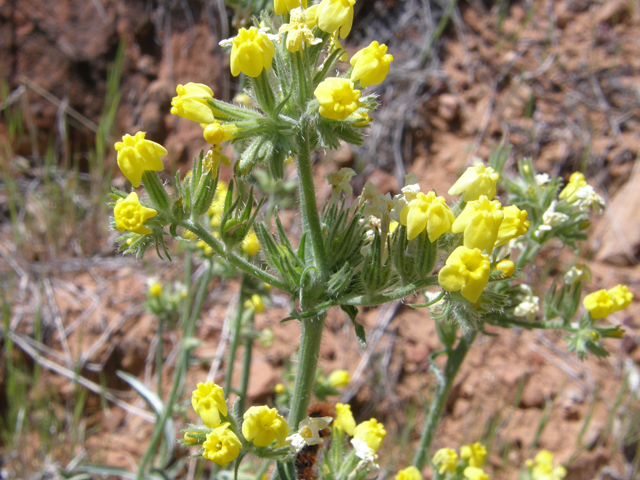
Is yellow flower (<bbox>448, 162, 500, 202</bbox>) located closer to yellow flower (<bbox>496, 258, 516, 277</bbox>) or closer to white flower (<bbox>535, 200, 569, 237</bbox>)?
yellow flower (<bbox>496, 258, 516, 277</bbox>)

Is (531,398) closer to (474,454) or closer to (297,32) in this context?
(474,454)

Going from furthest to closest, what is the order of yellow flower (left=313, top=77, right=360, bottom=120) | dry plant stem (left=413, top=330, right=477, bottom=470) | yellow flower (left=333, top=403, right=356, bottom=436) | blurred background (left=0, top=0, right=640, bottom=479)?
blurred background (left=0, top=0, right=640, bottom=479)
dry plant stem (left=413, top=330, right=477, bottom=470)
yellow flower (left=333, top=403, right=356, bottom=436)
yellow flower (left=313, top=77, right=360, bottom=120)

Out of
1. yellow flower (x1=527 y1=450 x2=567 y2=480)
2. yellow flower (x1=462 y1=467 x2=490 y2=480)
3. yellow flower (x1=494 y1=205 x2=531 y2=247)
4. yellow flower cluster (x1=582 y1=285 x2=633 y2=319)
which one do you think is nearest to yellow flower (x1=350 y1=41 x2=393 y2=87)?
yellow flower (x1=494 y1=205 x2=531 y2=247)

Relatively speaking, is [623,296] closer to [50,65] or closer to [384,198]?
[384,198]

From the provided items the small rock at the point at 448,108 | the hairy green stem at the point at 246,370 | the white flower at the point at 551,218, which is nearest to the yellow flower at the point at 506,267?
the white flower at the point at 551,218

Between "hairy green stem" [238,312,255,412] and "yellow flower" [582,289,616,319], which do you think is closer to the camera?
"yellow flower" [582,289,616,319]

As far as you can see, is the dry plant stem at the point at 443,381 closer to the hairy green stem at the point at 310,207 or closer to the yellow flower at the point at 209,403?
the hairy green stem at the point at 310,207

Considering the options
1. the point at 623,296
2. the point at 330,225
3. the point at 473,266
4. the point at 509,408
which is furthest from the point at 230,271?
the point at 509,408

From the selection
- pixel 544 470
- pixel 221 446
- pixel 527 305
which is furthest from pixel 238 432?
pixel 544 470
